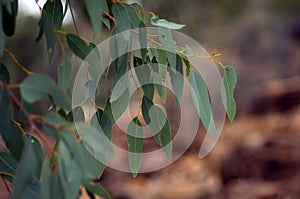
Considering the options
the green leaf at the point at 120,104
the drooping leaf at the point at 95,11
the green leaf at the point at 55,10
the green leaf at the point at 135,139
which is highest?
the drooping leaf at the point at 95,11

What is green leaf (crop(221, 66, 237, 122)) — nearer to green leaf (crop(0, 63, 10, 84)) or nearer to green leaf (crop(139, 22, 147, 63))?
green leaf (crop(139, 22, 147, 63))

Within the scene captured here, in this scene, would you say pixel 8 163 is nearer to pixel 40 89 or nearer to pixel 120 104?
pixel 120 104

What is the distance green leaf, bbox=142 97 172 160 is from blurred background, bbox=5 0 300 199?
0.28 meters

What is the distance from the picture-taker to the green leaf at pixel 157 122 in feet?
4.89

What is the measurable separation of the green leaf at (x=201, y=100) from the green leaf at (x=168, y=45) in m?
0.07

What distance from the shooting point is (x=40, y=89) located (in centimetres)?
105

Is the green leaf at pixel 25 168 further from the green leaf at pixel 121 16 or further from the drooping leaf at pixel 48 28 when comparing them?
the green leaf at pixel 121 16

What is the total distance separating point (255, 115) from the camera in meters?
6.45

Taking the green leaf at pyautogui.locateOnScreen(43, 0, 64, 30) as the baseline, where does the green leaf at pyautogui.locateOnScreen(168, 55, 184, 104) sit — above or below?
below

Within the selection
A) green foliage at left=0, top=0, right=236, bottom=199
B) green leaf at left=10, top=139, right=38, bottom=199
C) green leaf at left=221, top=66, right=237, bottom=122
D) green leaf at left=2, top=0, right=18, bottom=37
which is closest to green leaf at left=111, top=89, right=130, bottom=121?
green foliage at left=0, top=0, right=236, bottom=199

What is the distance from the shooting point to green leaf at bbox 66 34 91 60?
129 cm

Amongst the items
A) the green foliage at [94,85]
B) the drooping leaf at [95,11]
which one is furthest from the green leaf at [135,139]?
the drooping leaf at [95,11]

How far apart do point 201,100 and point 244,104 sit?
615 centimetres

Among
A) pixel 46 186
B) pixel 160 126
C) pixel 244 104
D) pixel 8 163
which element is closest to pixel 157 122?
pixel 160 126
